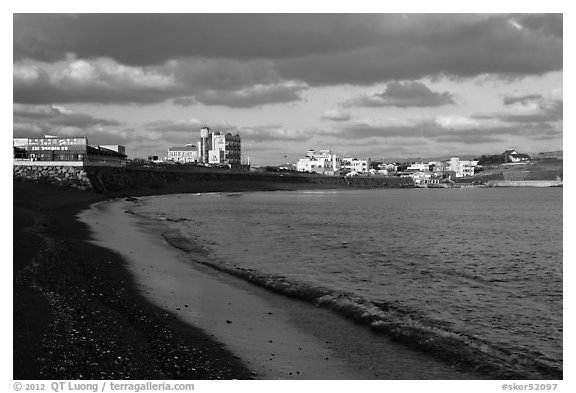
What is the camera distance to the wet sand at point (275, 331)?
1134cm

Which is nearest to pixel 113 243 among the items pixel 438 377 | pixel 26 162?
pixel 438 377

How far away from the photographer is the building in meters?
97.9

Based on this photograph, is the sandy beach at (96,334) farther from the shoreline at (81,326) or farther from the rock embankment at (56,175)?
the rock embankment at (56,175)

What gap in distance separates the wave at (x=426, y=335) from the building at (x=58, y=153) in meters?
89.0

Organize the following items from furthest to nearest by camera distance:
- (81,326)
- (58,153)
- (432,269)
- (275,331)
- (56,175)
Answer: (58,153) < (56,175) < (432,269) < (275,331) < (81,326)

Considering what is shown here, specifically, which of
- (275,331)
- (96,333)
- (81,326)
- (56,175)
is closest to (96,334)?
(96,333)

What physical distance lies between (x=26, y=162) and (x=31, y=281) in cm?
9253

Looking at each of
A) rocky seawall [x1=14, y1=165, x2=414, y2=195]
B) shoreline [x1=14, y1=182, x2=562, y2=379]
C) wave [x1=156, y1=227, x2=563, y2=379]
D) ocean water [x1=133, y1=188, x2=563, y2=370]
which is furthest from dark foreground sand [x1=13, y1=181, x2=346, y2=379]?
rocky seawall [x1=14, y1=165, x2=414, y2=195]

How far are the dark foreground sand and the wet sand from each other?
27.6 inches

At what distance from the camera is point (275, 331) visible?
13938 millimetres

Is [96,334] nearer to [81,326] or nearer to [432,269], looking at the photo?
[81,326]

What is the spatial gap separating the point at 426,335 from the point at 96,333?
8.95 meters

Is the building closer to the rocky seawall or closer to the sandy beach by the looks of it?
the rocky seawall

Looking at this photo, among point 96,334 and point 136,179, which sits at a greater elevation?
point 136,179
